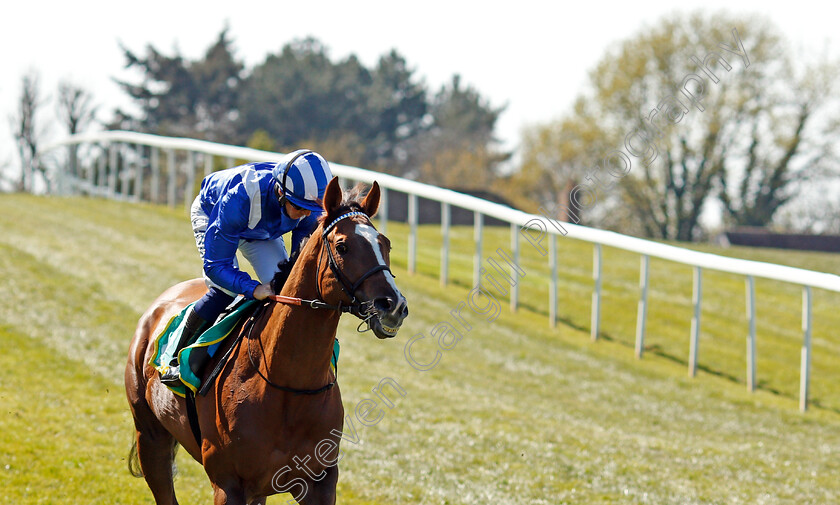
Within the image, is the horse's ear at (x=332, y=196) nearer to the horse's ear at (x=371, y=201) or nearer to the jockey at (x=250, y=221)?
the horse's ear at (x=371, y=201)

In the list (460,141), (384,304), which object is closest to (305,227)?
(384,304)

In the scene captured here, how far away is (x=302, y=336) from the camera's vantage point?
367cm

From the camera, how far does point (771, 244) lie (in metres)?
29.1

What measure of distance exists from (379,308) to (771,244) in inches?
1136

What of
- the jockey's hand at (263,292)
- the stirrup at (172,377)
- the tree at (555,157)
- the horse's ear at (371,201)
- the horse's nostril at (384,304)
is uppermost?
the tree at (555,157)

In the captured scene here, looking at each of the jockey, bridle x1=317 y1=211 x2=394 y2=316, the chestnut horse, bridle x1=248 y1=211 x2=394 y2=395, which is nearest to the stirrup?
the jockey

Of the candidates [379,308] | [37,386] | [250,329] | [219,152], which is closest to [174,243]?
[219,152]

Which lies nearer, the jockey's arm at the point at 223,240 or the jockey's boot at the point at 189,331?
the jockey's arm at the point at 223,240

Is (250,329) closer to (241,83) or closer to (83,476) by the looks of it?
(83,476)

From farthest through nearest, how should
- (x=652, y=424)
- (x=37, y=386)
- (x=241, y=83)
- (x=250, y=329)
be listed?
(x=241, y=83), (x=652, y=424), (x=37, y=386), (x=250, y=329)

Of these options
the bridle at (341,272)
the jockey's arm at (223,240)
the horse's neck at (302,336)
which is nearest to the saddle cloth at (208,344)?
the jockey's arm at (223,240)

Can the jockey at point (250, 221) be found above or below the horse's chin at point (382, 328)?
above

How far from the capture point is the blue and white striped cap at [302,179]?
150 inches

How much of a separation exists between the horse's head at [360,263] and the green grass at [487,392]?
299cm
